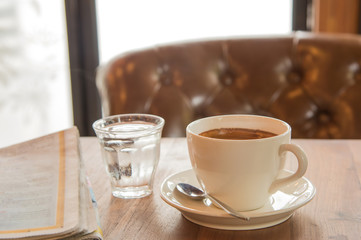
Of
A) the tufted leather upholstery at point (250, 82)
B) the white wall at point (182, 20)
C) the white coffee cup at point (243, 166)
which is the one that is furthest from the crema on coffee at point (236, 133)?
the white wall at point (182, 20)

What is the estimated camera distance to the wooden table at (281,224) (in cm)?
50

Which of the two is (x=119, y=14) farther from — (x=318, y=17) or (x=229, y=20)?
(x=318, y=17)

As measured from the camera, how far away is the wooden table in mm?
496

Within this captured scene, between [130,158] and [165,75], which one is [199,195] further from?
[165,75]

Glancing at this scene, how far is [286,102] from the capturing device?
47.3 inches

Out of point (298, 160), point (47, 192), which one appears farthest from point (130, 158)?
point (298, 160)

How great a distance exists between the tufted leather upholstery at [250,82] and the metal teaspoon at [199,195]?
0.65 meters

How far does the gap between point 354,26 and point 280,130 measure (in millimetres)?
1163

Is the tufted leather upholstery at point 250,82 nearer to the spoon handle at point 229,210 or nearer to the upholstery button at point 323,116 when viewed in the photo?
the upholstery button at point 323,116

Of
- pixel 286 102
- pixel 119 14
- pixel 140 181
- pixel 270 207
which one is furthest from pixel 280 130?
pixel 119 14

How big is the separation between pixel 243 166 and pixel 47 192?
231 millimetres

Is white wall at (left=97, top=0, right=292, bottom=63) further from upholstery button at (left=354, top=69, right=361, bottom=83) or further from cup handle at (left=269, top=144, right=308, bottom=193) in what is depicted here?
cup handle at (left=269, top=144, right=308, bottom=193)

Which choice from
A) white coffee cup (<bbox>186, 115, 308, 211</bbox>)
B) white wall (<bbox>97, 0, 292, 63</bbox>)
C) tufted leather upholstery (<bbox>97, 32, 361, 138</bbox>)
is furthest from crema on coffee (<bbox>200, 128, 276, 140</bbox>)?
white wall (<bbox>97, 0, 292, 63</bbox>)

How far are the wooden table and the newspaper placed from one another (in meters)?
0.04
